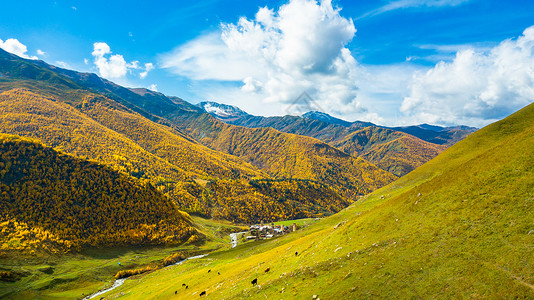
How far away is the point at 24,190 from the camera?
151m

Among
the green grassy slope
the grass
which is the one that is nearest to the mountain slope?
the grass

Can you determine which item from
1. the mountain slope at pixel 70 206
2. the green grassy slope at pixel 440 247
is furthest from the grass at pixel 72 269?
the green grassy slope at pixel 440 247

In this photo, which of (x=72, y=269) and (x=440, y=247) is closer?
(x=440, y=247)

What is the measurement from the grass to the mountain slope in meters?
8.17

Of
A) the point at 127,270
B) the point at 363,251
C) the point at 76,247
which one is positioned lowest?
the point at 127,270

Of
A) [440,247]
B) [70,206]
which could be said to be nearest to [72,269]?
[70,206]

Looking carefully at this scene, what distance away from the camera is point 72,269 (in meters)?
117

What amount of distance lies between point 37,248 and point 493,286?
176455mm

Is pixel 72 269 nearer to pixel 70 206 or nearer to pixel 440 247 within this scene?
pixel 70 206

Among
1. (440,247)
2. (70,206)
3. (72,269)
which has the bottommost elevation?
(72,269)

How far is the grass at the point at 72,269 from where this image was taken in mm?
93438

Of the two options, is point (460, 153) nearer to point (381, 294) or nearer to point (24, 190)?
point (381, 294)

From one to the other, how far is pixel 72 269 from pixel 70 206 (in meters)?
56.8

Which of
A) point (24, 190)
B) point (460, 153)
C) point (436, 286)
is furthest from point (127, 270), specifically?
point (460, 153)
